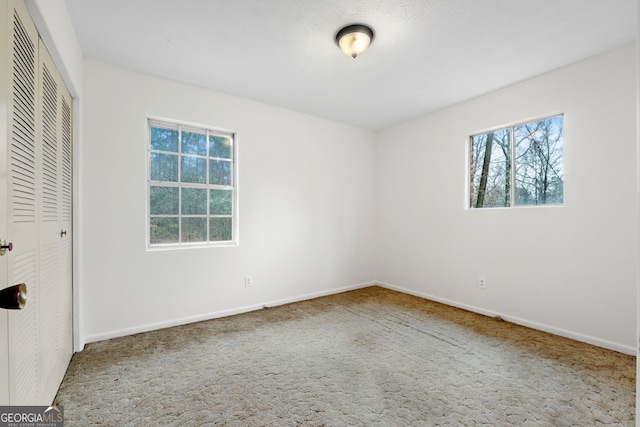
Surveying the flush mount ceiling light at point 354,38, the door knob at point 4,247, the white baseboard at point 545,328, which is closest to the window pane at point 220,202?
the flush mount ceiling light at point 354,38

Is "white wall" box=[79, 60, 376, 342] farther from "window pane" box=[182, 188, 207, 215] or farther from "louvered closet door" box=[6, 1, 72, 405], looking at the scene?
"louvered closet door" box=[6, 1, 72, 405]

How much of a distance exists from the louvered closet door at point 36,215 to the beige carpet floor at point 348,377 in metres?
0.46

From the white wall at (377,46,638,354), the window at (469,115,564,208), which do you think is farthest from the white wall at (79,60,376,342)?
the window at (469,115,564,208)

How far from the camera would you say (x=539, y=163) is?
313 centimetres

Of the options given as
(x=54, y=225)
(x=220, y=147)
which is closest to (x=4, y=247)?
(x=54, y=225)

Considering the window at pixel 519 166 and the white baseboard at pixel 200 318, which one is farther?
the window at pixel 519 166

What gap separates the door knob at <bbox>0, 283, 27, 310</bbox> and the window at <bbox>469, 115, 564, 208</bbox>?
3.97 metres

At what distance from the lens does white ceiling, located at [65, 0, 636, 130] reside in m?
2.05

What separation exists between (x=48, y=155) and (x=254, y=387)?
6.56 feet

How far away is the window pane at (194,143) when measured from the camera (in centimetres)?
329

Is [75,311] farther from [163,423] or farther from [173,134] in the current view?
[173,134]

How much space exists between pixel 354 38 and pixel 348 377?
2.61 m

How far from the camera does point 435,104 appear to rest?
3.80 meters

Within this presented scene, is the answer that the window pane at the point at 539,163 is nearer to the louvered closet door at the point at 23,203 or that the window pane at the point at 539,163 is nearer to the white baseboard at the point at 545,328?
the white baseboard at the point at 545,328
